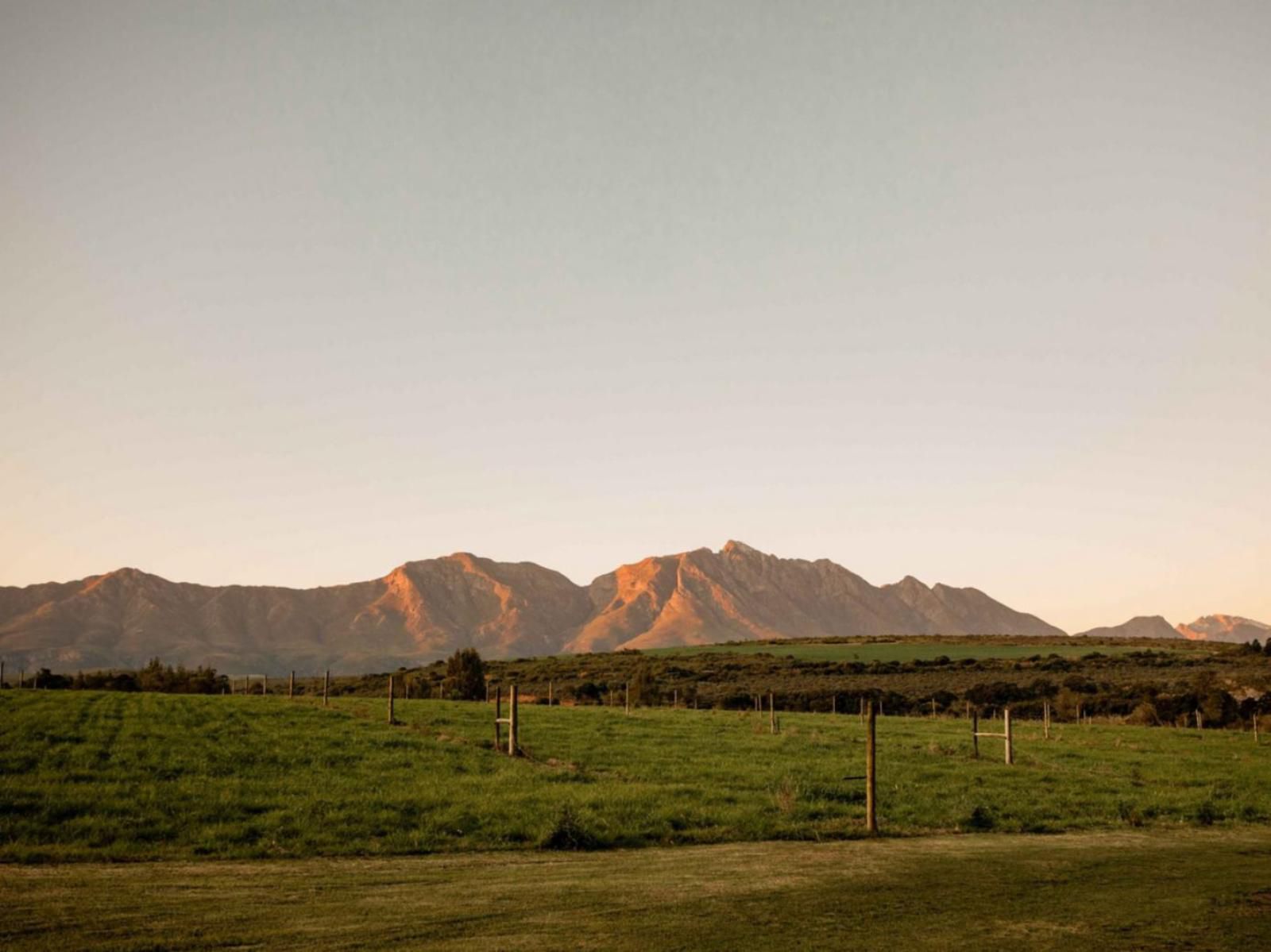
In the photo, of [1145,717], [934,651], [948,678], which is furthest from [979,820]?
[934,651]

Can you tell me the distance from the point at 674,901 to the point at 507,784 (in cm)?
1623

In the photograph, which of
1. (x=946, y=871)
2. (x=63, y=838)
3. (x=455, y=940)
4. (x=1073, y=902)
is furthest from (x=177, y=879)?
(x=1073, y=902)

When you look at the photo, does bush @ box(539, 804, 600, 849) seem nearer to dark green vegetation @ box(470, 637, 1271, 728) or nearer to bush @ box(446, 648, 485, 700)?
dark green vegetation @ box(470, 637, 1271, 728)

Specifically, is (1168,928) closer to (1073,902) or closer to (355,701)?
(1073,902)

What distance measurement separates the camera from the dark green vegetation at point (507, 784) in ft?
76.5

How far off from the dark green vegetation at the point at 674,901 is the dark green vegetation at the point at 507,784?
2.99m

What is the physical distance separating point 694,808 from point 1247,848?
42.1ft

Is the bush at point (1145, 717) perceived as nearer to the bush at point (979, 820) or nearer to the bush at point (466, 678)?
the bush at point (979, 820)

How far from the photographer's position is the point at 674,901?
1493 cm

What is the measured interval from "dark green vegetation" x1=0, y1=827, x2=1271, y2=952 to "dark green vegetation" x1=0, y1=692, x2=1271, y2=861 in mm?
2988

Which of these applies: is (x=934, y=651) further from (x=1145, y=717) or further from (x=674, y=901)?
(x=674, y=901)

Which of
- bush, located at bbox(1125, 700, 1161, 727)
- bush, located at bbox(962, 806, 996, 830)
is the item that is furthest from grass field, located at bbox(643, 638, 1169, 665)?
bush, located at bbox(962, 806, 996, 830)

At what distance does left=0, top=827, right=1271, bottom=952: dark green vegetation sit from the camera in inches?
487

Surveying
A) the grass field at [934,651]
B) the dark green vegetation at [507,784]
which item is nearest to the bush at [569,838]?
the dark green vegetation at [507,784]
